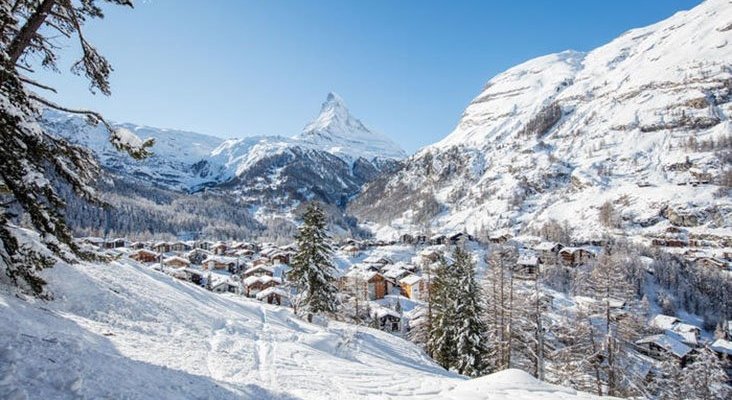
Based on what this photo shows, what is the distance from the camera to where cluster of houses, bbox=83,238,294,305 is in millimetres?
66250

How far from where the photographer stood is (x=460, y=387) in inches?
459

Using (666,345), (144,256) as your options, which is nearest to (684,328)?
(666,345)

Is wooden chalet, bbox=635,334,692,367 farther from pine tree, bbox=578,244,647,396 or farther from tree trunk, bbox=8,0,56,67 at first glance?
tree trunk, bbox=8,0,56,67

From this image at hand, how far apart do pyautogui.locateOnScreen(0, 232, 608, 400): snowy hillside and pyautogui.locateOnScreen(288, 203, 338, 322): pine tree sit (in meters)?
9.22

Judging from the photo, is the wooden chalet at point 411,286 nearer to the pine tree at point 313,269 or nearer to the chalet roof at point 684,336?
the chalet roof at point 684,336

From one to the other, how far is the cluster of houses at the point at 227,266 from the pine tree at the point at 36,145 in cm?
4170

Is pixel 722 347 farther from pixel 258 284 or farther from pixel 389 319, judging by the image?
pixel 258 284

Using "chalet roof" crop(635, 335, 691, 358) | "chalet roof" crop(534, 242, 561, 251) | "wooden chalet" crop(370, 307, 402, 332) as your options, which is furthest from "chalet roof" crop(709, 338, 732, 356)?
"chalet roof" crop(534, 242, 561, 251)

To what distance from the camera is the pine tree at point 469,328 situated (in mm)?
26922

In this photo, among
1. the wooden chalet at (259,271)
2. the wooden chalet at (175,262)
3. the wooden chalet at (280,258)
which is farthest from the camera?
the wooden chalet at (280,258)

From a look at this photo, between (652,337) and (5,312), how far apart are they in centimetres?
6539

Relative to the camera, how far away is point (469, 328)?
27250 mm

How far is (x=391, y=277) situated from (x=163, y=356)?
73.7 m

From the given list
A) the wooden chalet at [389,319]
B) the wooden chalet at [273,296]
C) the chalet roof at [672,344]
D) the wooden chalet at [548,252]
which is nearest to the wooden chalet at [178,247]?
the wooden chalet at [273,296]
